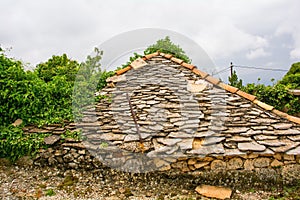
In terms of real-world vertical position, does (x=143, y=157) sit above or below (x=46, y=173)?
above

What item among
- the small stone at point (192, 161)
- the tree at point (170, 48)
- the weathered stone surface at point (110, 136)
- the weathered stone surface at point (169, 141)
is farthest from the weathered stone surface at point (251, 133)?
the tree at point (170, 48)

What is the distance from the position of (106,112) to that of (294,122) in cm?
362

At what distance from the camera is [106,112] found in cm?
477

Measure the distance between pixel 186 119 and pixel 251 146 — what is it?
1.17m

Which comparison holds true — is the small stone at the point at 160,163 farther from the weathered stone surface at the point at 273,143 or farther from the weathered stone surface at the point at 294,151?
the weathered stone surface at the point at 294,151

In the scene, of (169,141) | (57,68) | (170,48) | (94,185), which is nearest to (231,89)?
(169,141)

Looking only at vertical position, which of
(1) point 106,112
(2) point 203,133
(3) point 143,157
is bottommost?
(3) point 143,157

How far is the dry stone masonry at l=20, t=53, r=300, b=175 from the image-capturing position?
3836 mm

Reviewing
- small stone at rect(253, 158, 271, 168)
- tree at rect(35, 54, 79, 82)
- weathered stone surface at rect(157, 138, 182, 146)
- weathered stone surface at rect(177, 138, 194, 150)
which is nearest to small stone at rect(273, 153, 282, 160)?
small stone at rect(253, 158, 271, 168)

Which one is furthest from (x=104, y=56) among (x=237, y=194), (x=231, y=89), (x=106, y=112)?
(x=237, y=194)

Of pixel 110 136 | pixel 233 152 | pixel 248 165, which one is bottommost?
pixel 248 165

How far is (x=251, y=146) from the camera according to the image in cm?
376

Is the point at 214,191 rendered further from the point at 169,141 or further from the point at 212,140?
the point at 169,141

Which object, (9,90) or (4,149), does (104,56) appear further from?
(4,149)
